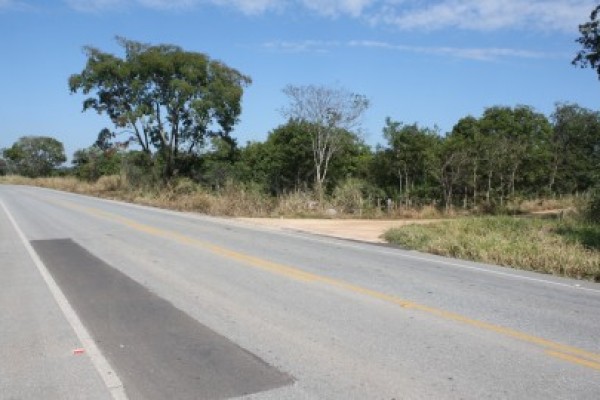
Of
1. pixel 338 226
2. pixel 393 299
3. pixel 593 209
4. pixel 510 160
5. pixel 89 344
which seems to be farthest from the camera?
pixel 510 160

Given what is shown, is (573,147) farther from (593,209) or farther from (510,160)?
(593,209)

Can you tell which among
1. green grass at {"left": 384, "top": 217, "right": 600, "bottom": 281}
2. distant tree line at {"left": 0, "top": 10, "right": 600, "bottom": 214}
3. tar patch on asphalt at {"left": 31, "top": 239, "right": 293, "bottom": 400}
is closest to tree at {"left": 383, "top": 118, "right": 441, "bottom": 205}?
distant tree line at {"left": 0, "top": 10, "right": 600, "bottom": 214}

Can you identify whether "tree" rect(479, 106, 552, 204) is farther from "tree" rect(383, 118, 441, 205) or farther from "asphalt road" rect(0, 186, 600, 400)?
"asphalt road" rect(0, 186, 600, 400)

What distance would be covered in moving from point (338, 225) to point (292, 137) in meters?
18.3

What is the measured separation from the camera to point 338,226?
21406 millimetres

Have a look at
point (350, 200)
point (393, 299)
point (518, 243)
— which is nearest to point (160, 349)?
point (393, 299)

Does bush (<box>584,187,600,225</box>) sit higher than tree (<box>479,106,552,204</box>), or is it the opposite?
tree (<box>479,106,552,204</box>)

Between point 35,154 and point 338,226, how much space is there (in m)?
92.6

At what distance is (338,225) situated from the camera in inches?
861

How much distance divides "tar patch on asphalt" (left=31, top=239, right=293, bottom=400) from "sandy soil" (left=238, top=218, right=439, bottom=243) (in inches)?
362

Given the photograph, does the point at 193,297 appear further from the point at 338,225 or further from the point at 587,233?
the point at 338,225

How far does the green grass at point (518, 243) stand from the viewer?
11.4 m

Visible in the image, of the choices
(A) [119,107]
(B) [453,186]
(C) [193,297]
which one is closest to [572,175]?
(B) [453,186]

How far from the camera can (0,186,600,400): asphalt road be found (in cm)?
511
